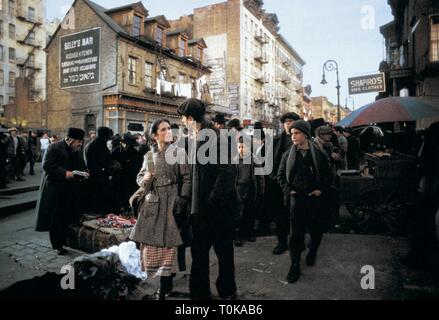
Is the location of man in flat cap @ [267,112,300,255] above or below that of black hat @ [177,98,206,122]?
below

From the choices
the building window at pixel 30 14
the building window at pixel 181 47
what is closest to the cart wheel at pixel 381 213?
the building window at pixel 181 47

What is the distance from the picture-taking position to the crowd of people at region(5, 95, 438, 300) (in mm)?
3463

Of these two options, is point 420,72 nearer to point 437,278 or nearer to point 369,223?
point 369,223

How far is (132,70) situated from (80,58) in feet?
14.3

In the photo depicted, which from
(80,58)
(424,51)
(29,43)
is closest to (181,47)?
(80,58)

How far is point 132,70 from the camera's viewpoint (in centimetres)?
2405

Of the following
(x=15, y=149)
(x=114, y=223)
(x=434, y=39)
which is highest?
(x=434, y=39)

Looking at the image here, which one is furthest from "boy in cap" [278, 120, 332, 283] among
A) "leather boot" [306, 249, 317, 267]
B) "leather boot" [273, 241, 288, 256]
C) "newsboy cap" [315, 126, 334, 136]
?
"newsboy cap" [315, 126, 334, 136]

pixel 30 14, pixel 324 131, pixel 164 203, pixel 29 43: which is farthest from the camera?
pixel 30 14

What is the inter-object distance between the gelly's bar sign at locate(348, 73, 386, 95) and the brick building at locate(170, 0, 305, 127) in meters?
21.3

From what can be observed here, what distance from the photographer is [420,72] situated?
1408 cm

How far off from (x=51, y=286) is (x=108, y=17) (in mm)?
24924

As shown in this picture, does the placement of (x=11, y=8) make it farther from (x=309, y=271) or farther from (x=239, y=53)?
(x=309, y=271)

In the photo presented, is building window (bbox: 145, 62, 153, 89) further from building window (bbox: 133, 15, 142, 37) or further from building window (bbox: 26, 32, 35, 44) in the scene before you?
building window (bbox: 26, 32, 35, 44)
